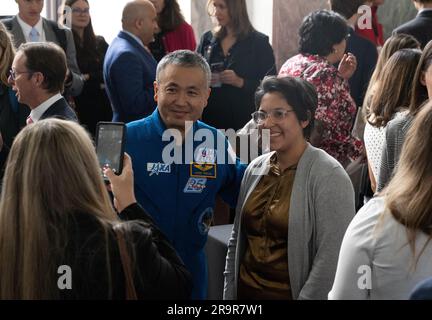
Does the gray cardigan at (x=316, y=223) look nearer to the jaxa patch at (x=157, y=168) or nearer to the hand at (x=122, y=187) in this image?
the jaxa patch at (x=157, y=168)

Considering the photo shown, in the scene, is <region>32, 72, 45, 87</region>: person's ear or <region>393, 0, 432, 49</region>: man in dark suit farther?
<region>393, 0, 432, 49</region>: man in dark suit

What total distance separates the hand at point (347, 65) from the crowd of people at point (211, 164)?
1cm

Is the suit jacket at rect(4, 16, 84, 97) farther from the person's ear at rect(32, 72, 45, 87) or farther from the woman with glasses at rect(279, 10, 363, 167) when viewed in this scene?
the woman with glasses at rect(279, 10, 363, 167)

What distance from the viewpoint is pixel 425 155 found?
1.87 metres

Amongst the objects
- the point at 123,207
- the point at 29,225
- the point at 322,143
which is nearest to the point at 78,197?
the point at 29,225

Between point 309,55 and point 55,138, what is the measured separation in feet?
7.74

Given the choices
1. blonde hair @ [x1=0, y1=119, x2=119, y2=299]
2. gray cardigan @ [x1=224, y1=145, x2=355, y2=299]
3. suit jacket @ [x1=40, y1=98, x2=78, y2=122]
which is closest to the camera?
blonde hair @ [x1=0, y1=119, x2=119, y2=299]

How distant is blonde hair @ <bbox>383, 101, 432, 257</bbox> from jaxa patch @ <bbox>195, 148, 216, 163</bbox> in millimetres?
942

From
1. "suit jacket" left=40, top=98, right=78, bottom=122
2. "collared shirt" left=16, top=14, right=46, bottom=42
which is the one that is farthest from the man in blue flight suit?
"collared shirt" left=16, top=14, right=46, bottom=42

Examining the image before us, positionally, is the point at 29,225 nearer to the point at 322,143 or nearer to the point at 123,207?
the point at 123,207

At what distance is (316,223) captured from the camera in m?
2.58

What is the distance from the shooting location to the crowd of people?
1817 millimetres

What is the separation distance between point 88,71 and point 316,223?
2656mm

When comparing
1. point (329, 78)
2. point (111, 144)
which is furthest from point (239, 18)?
point (111, 144)
